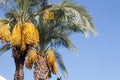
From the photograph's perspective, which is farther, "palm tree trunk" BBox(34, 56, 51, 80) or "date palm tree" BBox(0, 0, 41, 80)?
"palm tree trunk" BBox(34, 56, 51, 80)

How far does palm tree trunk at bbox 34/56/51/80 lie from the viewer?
76.2 ft

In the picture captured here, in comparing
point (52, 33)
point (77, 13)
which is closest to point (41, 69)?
point (52, 33)

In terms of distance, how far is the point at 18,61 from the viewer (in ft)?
67.4

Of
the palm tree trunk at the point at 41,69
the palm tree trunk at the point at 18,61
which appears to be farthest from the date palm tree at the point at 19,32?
the palm tree trunk at the point at 41,69

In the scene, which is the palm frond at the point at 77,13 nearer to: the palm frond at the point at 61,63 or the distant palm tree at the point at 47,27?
the distant palm tree at the point at 47,27

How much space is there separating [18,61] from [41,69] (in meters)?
2.99

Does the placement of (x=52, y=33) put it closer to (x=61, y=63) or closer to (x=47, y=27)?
(x=47, y=27)

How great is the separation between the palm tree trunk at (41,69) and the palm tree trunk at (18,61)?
2672 millimetres

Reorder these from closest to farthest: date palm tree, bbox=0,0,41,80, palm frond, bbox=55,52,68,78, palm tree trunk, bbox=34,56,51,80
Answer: date palm tree, bbox=0,0,41,80
palm tree trunk, bbox=34,56,51,80
palm frond, bbox=55,52,68,78

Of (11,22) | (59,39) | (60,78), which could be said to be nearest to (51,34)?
(59,39)

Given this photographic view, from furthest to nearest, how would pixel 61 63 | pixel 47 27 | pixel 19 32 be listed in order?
pixel 61 63
pixel 47 27
pixel 19 32

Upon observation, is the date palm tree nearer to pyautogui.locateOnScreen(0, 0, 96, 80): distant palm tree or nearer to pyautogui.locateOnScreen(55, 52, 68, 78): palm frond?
pyautogui.locateOnScreen(0, 0, 96, 80): distant palm tree

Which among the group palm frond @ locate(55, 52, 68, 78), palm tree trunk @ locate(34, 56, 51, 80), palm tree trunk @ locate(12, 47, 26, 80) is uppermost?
palm frond @ locate(55, 52, 68, 78)

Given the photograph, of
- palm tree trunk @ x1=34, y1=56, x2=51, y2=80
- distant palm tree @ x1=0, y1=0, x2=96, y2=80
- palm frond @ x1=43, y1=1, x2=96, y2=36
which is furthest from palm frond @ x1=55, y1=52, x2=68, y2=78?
palm frond @ x1=43, y1=1, x2=96, y2=36
